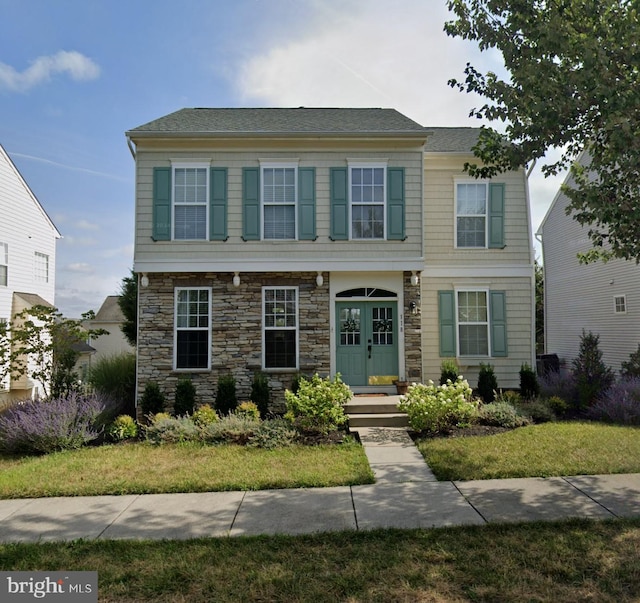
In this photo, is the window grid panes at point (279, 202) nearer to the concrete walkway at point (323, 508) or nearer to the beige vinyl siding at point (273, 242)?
the beige vinyl siding at point (273, 242)

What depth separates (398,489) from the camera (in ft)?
19.0

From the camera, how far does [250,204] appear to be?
10797mm

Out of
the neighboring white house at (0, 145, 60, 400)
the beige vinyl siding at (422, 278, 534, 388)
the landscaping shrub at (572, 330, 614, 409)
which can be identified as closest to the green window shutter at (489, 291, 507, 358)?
the beige vinyl siding at (422, 278, 534, 388)

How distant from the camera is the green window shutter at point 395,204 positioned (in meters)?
10.9

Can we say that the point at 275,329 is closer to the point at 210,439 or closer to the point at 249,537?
the point at 210,439

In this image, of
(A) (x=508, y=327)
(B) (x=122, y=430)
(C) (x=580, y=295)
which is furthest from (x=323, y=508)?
(C) (x=580, y=295)

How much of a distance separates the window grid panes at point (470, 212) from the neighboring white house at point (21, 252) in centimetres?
1449

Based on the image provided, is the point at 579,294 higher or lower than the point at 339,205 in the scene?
lower

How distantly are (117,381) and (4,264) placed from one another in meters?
8.84

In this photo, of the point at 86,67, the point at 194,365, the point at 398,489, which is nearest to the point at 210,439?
the point at 194,365

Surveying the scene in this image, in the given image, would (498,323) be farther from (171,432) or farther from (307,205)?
(171,432)

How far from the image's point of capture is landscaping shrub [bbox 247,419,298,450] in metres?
7.82

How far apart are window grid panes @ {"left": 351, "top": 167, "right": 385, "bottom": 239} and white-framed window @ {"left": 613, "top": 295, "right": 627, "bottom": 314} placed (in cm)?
978

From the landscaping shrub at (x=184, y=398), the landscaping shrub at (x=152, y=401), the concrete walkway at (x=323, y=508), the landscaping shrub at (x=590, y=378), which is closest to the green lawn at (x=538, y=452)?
the concrete walkway at (x=323, y=508)
